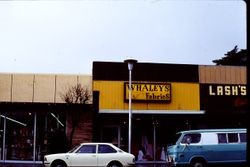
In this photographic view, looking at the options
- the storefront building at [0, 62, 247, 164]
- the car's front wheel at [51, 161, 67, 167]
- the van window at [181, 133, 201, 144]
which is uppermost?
the storefront building at [0, 62, 247, 164]

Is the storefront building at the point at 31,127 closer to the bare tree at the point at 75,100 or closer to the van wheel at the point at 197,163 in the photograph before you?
the bare tree at the point at 75,100

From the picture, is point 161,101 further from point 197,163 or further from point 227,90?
point 197,163

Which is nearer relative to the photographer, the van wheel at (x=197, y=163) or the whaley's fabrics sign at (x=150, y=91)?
the van wheel at (x=197, y=163)

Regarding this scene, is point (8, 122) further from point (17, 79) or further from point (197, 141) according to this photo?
point (197, 141)

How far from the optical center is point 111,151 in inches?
746

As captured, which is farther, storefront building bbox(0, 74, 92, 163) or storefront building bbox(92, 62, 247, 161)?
storefront building bbox(92, 62, 247, 161)

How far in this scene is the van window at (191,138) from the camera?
1947 centimetres

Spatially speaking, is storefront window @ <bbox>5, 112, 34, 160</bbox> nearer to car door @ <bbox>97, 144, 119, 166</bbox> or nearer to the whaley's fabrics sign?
the whaley's fabrics sign

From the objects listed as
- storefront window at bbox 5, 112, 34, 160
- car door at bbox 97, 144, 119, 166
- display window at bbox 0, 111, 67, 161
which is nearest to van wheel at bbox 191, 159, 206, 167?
car door at bbox 97, 144, 119, 166

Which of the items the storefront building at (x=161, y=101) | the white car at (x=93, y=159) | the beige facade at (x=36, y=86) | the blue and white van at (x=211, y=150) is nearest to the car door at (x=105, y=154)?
the white car at (x=93, y=159)

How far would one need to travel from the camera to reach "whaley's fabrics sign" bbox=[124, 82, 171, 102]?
26.9 m

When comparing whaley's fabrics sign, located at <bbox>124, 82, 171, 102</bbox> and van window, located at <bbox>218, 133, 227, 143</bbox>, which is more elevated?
whaley's fabrics sign, located at <bbox>124, 82, 171, 102</bbox>

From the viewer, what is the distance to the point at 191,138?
64.3ft

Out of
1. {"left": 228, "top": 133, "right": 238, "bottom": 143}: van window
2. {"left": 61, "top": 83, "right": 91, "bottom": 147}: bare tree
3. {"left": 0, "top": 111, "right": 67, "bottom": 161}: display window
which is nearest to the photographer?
{"left": 228, "top": 133, "right": 238, "bottom": 143}: van window
